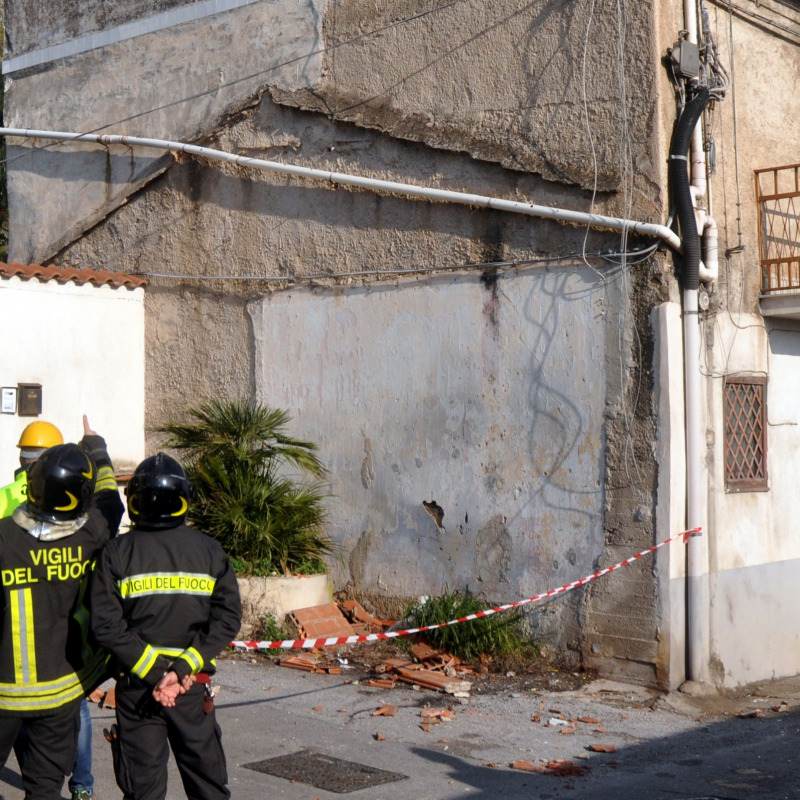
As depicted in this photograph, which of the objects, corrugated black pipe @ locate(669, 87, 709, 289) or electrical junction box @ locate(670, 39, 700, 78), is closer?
corrugated black pipe @ locate(669, 87, 709, 289)

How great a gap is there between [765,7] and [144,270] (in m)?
6.65

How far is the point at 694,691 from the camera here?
8352 mm

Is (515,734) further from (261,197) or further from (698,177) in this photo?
(261,197)

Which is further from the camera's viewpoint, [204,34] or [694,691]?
[204,34]

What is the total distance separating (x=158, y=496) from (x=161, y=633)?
1.82ft

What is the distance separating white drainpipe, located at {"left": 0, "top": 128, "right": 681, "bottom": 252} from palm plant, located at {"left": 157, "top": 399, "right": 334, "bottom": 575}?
2.28 metres

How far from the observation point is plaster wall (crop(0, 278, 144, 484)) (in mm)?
10414

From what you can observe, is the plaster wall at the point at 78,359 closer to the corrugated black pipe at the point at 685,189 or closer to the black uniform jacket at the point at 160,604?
the corrugated black pipe at the point at 685,189

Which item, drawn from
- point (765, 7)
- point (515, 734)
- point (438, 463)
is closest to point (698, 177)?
point (765, 7)

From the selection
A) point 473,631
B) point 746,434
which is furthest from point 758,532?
point 473,631

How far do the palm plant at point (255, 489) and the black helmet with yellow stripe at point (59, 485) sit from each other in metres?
5.07

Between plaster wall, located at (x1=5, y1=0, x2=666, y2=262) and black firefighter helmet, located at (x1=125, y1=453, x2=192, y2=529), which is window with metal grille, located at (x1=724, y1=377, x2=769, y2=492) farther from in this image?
black firefighter helmet, located at (x1=125, y1=453, x2=192, y2=529)

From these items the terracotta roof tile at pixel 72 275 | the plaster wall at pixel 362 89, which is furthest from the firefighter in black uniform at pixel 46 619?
the terracotta roof tile at pixel 72 275

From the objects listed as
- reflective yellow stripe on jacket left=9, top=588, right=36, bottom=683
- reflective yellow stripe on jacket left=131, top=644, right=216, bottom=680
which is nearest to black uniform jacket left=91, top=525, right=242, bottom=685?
reflective yellow stripe on jacket left=131, top=644, right=216, bottom=680
